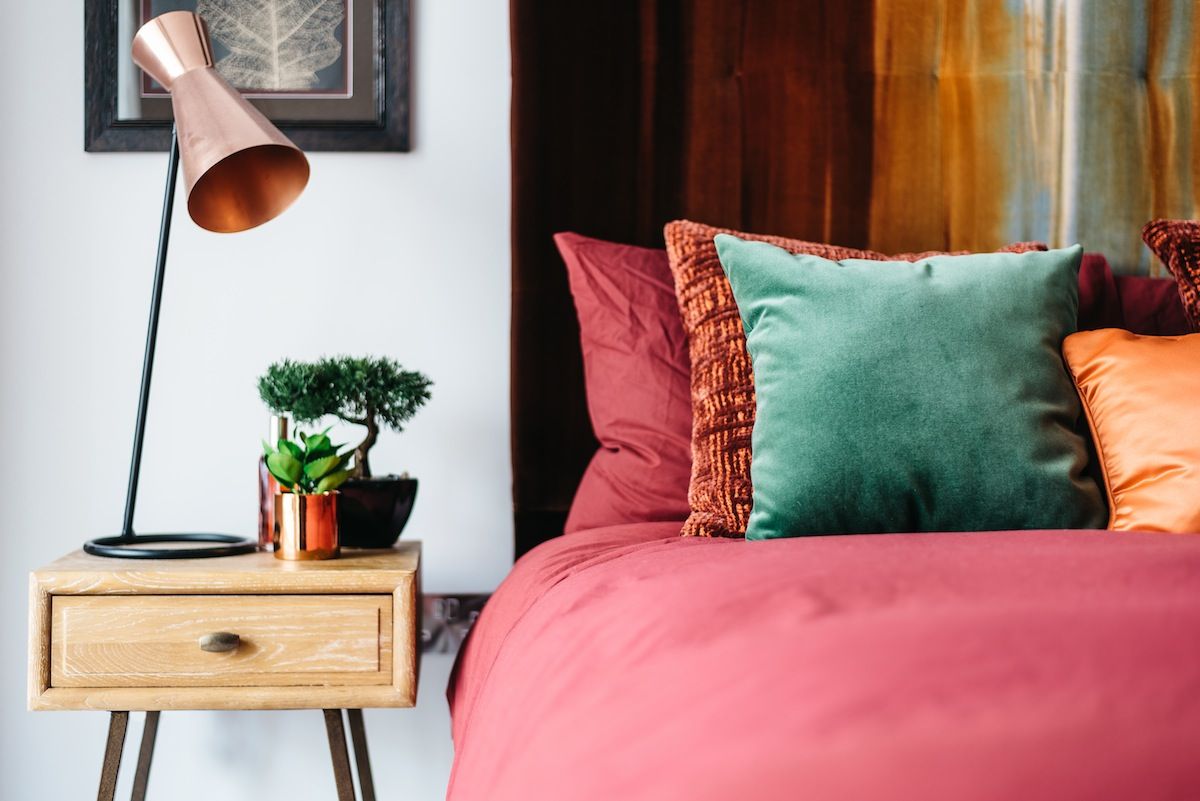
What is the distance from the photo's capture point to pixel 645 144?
172 centimetres

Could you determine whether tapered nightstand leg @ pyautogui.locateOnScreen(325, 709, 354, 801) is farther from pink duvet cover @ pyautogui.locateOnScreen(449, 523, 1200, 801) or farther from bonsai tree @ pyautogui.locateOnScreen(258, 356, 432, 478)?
pink duvet cover @ pyautogui.locateOnScreen(449, 523, 1200, 801)

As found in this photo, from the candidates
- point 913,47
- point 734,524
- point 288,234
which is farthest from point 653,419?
point 913,47

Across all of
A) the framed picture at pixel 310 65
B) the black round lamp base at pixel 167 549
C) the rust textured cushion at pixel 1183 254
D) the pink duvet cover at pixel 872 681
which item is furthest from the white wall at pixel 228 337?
the rust textured cushion at pixel 1183 254

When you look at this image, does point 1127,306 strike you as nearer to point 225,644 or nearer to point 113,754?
point 225,644

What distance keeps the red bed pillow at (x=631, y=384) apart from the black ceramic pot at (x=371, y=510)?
0.27 meters

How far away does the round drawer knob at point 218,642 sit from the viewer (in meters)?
1.22

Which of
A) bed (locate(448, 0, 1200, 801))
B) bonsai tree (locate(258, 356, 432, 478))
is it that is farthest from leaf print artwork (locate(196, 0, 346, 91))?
bed (locate(448, 0, 1200, 801))

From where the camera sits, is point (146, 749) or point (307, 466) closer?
point (307, 466)

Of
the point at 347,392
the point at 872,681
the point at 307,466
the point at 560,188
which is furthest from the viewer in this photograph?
the point at 560,188

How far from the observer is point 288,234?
5.70 ft

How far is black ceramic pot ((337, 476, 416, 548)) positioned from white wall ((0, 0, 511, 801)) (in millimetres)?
307

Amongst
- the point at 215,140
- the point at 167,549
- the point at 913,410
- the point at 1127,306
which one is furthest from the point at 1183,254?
the point at 167,549

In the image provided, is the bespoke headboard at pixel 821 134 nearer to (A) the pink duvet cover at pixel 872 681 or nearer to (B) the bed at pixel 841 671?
(B) the bed at pixel 841 671

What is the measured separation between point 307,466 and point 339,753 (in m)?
0.41
